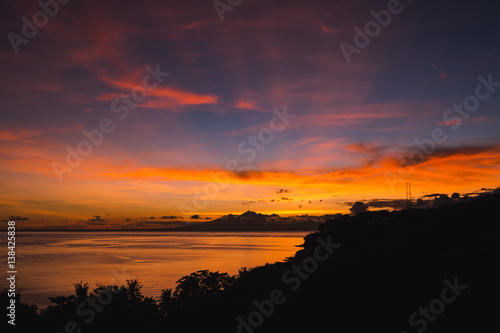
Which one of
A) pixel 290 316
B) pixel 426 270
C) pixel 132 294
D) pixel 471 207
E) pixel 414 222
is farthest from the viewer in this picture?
pixel 132 294

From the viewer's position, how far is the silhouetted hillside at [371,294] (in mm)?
20531

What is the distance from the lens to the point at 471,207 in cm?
3712

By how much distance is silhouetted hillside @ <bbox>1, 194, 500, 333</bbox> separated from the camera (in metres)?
20.5

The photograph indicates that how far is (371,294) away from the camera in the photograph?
24.8m

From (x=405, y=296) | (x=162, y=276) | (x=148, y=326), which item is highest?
(x=405, y=296)

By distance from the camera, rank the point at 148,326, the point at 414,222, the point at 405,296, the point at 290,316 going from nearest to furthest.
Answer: the point at 405,296 < the point at 290,316 < the point at 148,326 < the point at 414,222

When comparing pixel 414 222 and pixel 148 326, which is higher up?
pixel 414 222

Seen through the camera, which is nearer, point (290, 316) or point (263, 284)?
point (290, 316)

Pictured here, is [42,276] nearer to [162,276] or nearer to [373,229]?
[162,276]

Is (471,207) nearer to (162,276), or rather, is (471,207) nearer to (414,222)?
(414,222)

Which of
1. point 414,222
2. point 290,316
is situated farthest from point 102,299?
point 414,222

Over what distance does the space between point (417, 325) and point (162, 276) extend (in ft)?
371

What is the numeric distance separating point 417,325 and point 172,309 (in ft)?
82.9

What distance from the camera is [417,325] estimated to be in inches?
784
